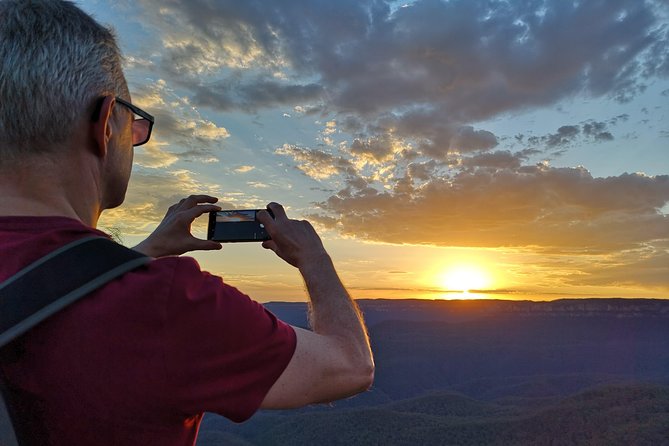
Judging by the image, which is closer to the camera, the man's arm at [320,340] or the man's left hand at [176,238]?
the man's arm at [320,340]

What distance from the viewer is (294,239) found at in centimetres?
229

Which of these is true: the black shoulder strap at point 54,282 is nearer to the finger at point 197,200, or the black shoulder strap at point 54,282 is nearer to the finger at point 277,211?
the finger at point 277,211

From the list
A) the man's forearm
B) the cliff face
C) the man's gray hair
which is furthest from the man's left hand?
the cliff face

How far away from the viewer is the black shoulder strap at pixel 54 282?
4.66 ft

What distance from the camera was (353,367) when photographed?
1.84 m

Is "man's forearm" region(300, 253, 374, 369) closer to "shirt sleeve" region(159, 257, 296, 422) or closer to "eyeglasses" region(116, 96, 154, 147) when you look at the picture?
"shirt sleeve" region(159, 257, 296, 422)

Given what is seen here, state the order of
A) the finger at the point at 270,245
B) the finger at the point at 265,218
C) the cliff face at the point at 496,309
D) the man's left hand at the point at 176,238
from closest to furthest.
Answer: the finger at the point at 265,218, the finger at the point at 270,245, the man's left hand at the point at 176,238, the cliff face at the point at 496,309

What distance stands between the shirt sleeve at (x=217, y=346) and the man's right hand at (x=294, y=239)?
1.93 feet

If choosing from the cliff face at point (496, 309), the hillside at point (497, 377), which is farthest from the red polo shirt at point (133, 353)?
the cliff face at point (496, 309)

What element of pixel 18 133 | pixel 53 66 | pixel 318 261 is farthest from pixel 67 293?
pixel 318 261

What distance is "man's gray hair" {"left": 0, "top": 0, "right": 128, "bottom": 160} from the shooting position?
70.5 inches

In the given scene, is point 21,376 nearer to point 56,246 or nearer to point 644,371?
point 56,246

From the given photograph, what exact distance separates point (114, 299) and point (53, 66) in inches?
36.7

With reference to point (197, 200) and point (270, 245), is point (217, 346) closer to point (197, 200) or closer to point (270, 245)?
point (270, 245)
